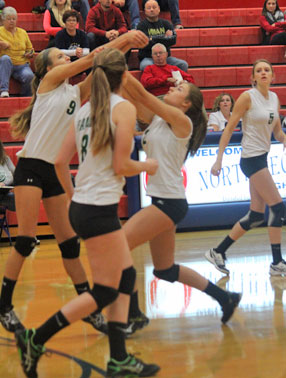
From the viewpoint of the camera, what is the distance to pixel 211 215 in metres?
8.15

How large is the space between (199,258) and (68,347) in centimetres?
284

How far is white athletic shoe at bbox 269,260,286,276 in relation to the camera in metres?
5.69

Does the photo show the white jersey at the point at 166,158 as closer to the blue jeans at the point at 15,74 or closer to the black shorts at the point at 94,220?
the black shorts at the point at 94,220

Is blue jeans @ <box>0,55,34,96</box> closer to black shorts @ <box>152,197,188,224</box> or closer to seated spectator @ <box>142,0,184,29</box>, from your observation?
seated spectator @ <box>142,0,184,29</box>

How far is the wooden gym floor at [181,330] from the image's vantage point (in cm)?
358

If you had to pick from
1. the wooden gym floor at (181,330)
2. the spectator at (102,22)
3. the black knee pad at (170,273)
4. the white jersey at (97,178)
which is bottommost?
the wooden gym floor at (181,330)

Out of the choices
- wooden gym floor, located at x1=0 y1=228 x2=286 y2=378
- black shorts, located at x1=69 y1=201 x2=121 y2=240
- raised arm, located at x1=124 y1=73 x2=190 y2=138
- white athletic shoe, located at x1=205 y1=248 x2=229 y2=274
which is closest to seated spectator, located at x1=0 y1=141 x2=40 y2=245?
wooden gym floor, located at x1=0 y1=228 x2=286 y2=378

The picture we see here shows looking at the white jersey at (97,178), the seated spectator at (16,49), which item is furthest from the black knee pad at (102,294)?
the seated spectator at (16,49)

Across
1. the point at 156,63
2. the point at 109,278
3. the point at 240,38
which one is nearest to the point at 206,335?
the point at 109,278

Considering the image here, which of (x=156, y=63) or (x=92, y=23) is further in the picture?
(x=92, y=23)

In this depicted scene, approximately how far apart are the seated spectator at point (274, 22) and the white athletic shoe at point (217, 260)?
630cm

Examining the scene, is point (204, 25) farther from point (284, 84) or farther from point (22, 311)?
point (22, 311)

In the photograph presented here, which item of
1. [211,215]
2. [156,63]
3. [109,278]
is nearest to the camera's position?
[109,278]

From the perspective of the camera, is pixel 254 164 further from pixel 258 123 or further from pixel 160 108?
pixel 160 108
